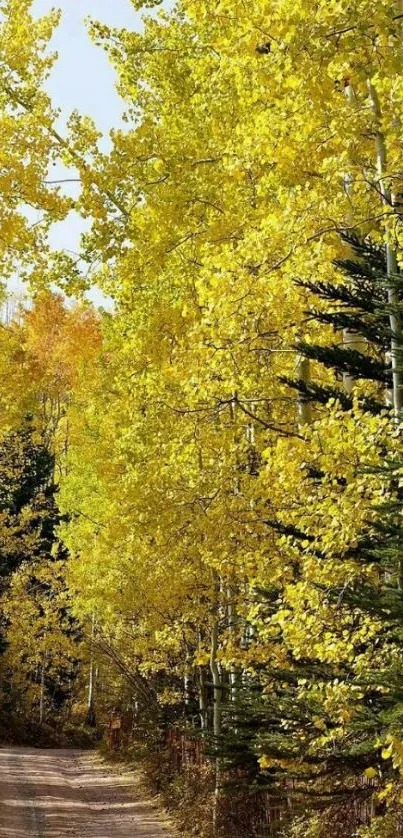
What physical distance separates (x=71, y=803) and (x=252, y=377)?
10.8 meters

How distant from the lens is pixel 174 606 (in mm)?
12055

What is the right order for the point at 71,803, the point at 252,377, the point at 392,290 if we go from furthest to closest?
1. the point at 71,803
2. the point at 252,377
3. the point at 392,290

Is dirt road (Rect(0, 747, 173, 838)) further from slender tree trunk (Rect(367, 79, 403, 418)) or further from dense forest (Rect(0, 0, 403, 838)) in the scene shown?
slender tree trunk (Rect(367, 79, 403, 418))

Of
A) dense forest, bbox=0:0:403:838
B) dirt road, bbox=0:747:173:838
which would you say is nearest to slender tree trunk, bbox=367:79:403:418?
dense forest, bbox=0:0:403:838

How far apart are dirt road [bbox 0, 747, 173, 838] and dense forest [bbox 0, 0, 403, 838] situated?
0.77 metres

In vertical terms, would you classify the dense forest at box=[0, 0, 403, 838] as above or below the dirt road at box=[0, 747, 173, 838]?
above

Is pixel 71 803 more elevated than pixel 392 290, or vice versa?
pixel 392 290

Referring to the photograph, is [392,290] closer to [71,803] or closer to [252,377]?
[252,377]

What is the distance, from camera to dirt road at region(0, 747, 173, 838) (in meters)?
12.7

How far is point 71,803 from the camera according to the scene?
15.5 m

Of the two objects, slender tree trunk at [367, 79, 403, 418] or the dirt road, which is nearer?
slender tree trunk at [367, 79, 403, 418]

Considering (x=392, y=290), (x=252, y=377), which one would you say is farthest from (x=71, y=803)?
(x=392, y=290)

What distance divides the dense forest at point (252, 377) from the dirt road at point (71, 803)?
30.4 inches

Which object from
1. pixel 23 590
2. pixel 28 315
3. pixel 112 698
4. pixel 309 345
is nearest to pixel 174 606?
pixel 309 345
